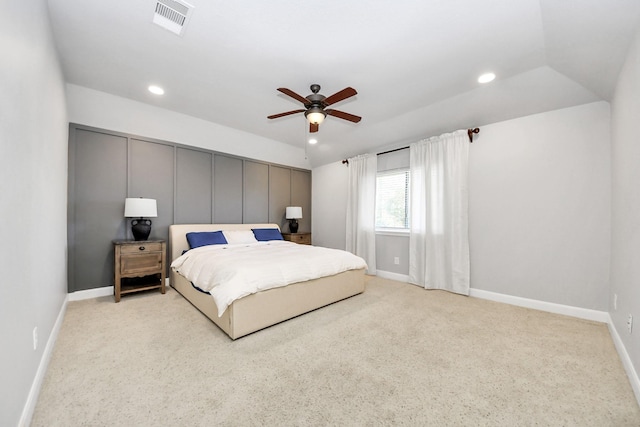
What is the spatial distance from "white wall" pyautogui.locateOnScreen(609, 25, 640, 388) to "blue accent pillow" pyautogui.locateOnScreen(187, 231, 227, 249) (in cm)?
443

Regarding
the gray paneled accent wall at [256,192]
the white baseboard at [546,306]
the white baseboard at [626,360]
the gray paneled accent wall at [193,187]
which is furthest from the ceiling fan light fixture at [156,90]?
the white baseboard at [626,360]

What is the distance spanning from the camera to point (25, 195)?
150cm

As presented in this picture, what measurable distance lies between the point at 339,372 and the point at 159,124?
4.21 metres

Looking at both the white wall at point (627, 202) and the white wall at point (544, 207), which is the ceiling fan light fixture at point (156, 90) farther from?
the white wall at point (627, 202)

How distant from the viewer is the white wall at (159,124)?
3266 mm

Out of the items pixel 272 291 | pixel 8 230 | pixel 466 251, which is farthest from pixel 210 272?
pixel 466 251

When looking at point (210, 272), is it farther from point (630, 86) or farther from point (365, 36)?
point (630, 86)

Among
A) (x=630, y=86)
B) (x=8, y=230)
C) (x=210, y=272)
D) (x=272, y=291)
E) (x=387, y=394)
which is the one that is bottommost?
(x=387, y=394)

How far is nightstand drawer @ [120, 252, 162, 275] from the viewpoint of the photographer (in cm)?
320

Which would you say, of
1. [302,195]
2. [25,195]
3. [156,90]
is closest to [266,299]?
[25,195]

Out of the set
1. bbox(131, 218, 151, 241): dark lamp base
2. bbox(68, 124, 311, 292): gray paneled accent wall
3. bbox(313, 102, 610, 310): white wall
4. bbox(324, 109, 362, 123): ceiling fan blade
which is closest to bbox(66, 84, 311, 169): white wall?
bbox(68, 124, 311, 292): gray paneled accent wall

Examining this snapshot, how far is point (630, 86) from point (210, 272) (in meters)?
3.98

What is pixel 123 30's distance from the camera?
221 cm

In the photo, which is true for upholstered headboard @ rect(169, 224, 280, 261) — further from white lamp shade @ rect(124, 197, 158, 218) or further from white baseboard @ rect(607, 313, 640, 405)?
white baseboard @ rect(607, 313, 640, 405)
